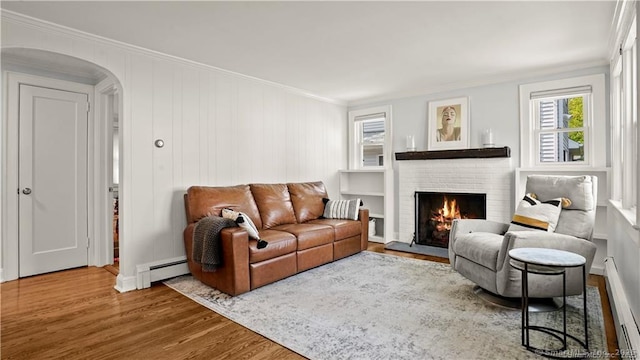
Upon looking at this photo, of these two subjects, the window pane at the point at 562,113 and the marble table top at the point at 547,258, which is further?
the window pane at the point at 562,113

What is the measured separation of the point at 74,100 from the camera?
13.2ft

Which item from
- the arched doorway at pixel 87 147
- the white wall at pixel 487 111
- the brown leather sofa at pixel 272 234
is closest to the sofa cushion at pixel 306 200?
the brown leather sofa at pixel 272 234

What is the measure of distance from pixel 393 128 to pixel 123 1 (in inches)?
155

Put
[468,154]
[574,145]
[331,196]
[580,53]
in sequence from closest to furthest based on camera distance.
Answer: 1. [580,53]
2. [574,145]
3. [468,154]
4. [331,196]

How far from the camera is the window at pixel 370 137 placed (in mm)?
5488

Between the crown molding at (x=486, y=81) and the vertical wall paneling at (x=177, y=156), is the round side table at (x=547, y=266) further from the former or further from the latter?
the vertical wall paneling at (x=177, y=156)

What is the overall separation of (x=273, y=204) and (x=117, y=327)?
204cm

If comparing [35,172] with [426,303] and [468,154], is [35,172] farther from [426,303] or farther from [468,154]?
[468,154]

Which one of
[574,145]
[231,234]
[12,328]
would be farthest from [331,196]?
[12,328]

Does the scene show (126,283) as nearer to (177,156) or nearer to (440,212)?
(177,156)

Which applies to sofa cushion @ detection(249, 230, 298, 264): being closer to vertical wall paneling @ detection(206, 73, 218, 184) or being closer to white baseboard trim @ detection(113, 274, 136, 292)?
vertical wall paneling @ detection(206, 73, 218, 184)

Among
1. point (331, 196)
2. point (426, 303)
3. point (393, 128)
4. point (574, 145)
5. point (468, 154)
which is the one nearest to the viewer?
point (426, 303)

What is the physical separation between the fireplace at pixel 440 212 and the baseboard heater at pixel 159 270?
3215 mm

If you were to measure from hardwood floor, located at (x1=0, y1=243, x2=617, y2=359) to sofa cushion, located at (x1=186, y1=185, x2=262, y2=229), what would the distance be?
2.57ft
